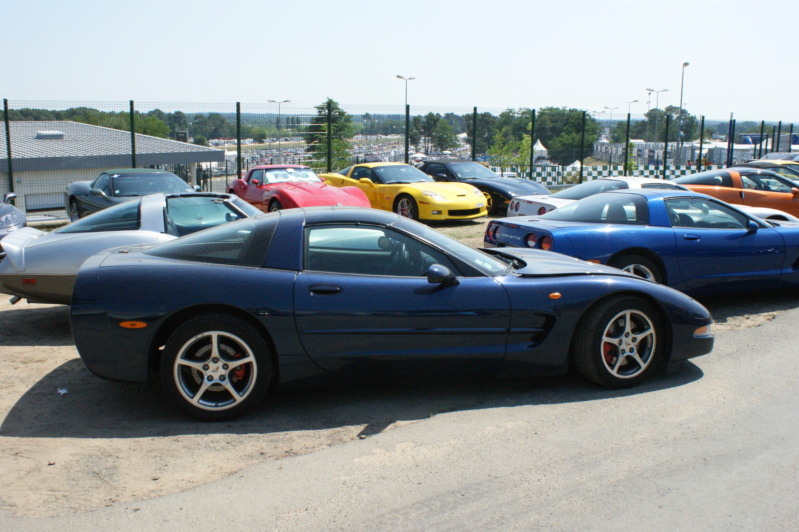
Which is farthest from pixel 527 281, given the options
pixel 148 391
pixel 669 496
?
pixel 148 391

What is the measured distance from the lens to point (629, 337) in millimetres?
4711

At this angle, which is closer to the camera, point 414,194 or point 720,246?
point 720,246

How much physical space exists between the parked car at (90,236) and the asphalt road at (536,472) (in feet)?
10.3

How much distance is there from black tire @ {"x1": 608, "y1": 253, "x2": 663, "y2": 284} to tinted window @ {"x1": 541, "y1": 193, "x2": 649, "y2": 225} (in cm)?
45

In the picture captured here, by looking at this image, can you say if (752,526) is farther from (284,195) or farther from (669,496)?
(284,195)

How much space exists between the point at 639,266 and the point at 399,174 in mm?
8789

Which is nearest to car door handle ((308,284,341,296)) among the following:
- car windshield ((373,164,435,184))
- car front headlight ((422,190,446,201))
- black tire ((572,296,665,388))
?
black tire ((572,296,665,388))

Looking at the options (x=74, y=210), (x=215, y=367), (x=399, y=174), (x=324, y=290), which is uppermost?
(x=399, y=174)

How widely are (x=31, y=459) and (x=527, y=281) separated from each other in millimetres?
3105

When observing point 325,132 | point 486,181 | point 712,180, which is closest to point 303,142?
point 325,132

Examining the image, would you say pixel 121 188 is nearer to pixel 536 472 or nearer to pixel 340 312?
pixel 340 312

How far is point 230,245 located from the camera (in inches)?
177

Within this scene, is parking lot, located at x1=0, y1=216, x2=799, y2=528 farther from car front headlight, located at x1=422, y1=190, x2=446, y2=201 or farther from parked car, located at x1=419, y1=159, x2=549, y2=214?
parked car, located at x1=419, y1=159, x2=549, y2=214

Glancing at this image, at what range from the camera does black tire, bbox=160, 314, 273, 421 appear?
13.6 feet
